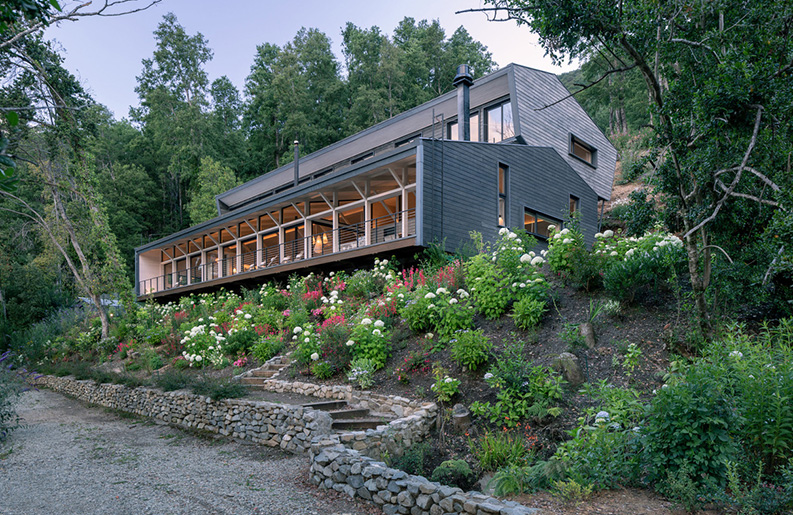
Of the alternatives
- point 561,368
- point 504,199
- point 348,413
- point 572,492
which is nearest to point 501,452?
point 572,492

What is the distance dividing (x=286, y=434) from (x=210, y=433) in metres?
2.23

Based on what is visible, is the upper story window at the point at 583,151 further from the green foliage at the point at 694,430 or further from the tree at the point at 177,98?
the tree at the point at 177,98

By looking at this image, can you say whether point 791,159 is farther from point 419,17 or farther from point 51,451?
point 419,17

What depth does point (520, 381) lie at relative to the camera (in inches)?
224

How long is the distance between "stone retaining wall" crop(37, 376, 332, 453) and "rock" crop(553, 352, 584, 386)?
3.46m

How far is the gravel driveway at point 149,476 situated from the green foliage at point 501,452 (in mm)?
1330

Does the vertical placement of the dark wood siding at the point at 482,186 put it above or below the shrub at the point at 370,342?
above

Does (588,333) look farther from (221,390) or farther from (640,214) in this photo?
(221,390)

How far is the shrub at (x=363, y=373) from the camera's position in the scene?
7.68 metres

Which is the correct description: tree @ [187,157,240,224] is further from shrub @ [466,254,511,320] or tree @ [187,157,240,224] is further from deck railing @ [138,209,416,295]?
shrub @ [466,254,511,320]

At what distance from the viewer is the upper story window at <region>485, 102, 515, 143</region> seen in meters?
16.8

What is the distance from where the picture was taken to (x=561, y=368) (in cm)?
587

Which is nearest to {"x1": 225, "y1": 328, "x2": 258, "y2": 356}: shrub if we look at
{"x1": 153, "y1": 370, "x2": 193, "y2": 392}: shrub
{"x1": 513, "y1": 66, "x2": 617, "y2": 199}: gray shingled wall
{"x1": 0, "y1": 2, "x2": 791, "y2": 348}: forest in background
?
{"x1": 153, "y1": 370, "x2": 193, "y2": 392}: shrub

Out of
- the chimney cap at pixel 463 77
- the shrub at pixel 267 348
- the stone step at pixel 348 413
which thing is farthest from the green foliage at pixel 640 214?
the chimney cap at pixel 463 77
